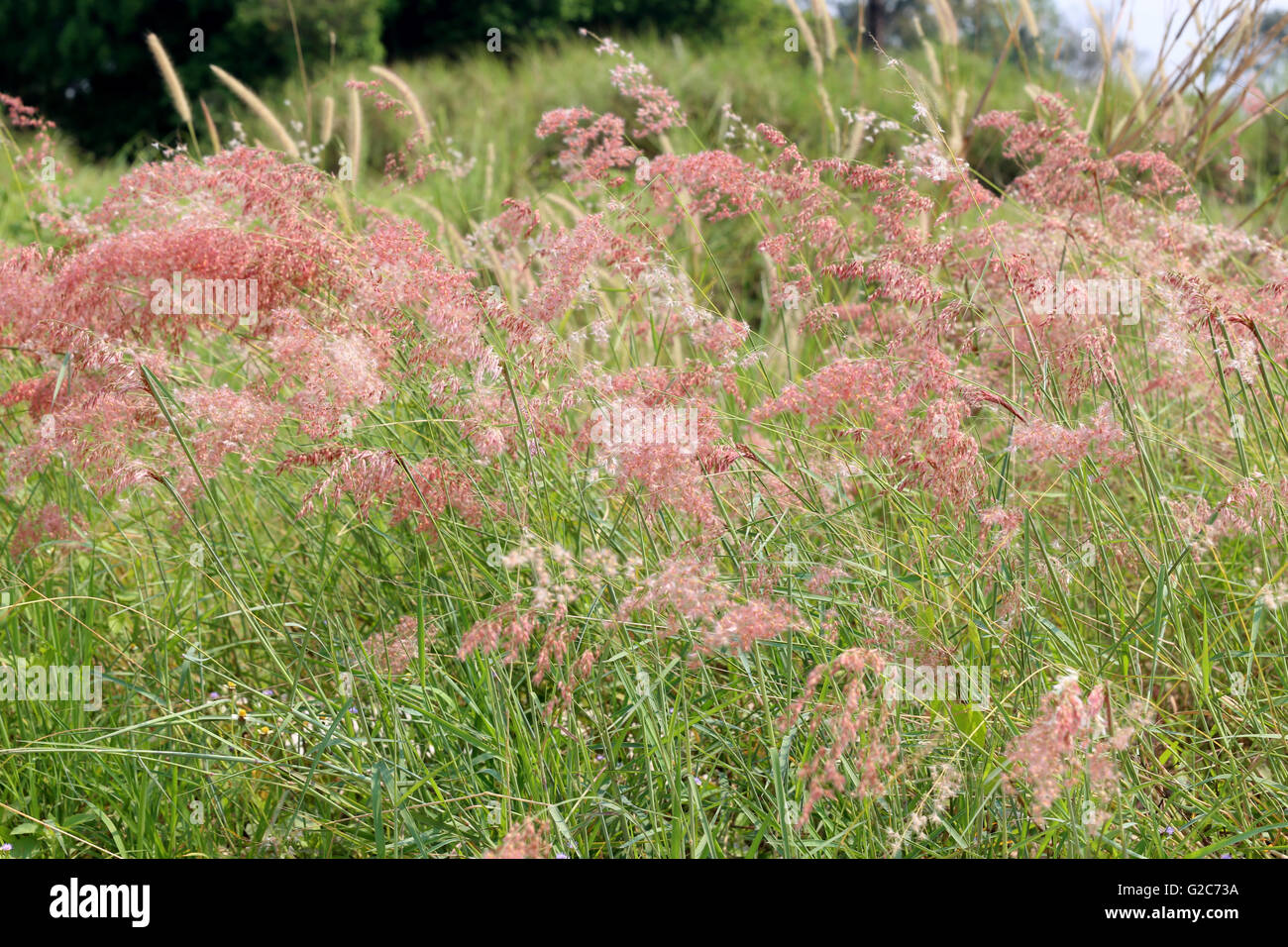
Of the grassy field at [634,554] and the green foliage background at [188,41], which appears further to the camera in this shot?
the green foliage background at [188,41]

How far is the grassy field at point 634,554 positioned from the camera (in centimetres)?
203

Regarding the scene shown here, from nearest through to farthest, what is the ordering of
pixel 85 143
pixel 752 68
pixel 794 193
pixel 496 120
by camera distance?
pixel 794 193, pixel 496 120, pixel 752 68, pixel 85 143

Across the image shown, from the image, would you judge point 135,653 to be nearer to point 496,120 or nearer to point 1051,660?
point 1051,660

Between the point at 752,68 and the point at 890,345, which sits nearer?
the point at 890,345

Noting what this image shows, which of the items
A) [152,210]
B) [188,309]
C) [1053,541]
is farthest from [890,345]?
[152,210]

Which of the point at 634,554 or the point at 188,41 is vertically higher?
the point at 634,554

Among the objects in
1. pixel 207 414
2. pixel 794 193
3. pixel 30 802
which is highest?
pixel 794 193

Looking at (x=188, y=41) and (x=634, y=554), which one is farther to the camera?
(x=188, y=41)

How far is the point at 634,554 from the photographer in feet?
8.61

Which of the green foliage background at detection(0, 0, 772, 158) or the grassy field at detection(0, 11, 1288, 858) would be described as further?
the green foliage background at detection(0, 0, 772, 158)

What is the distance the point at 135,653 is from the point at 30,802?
553 mm

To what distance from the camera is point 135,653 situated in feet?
9.58

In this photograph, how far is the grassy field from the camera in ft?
6.67

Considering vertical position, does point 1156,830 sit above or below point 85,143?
above
